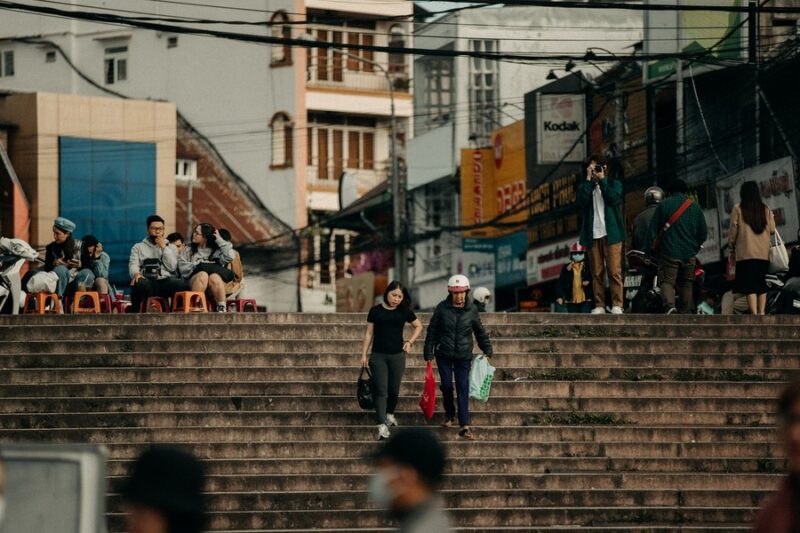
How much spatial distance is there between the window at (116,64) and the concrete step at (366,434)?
4187 cm

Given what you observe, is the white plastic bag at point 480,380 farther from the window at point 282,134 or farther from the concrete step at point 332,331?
the window at point 282,134

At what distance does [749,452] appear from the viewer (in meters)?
15.9

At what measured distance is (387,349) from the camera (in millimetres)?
15828

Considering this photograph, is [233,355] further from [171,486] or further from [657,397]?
[171,486]

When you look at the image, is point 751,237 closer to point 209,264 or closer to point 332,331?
point 332,331

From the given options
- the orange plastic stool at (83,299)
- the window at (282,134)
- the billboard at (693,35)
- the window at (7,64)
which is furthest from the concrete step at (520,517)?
the window at (7,64)

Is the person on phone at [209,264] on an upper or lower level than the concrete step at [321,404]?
upper

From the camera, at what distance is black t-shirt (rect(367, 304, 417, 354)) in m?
15.8

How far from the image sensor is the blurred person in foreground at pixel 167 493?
4.96 meters

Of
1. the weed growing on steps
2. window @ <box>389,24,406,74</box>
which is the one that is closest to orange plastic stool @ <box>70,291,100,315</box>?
the weed growing on steps

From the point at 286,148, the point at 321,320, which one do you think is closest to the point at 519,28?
the point at 286,148

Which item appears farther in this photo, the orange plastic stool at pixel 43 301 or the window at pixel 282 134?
the window at pixel 282 134

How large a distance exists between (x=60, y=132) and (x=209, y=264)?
2934 centimetres

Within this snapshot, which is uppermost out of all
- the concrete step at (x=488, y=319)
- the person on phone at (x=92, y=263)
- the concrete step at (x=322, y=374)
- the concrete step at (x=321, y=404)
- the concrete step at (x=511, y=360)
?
the person on phone at (x=92, y=263)
